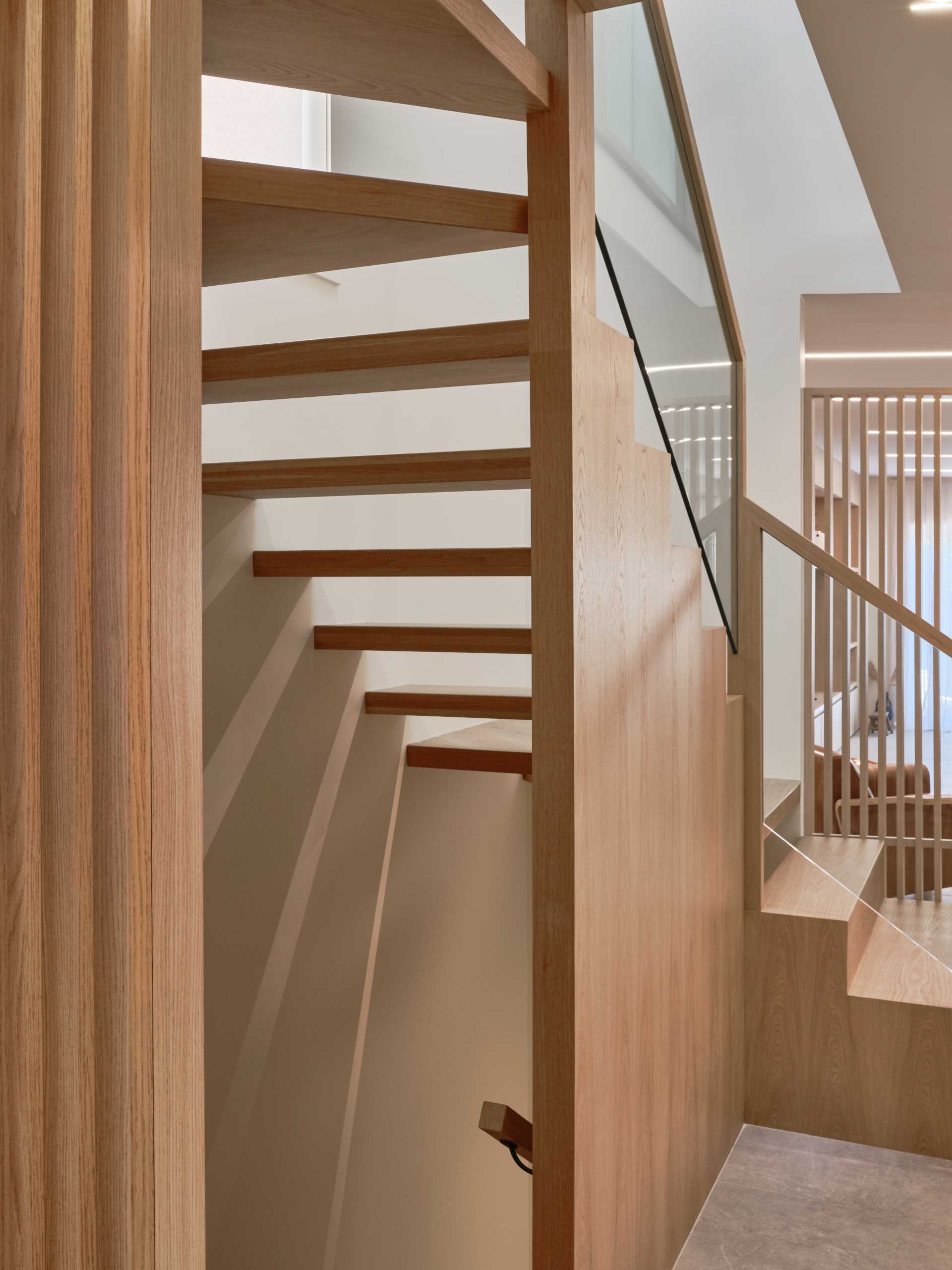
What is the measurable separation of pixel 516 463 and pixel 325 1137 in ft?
Result: 6.43

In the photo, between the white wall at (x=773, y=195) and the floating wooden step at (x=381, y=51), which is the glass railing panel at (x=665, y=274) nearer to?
the floating wooden step at (x=381, y=51)

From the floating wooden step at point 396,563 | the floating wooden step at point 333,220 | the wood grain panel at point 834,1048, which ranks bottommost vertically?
the wood grain panel at point 834,1048

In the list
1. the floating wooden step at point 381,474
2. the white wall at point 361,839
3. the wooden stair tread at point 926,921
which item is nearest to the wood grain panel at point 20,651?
the floating wooden step at point 381,474

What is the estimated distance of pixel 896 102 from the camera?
3.29 metres

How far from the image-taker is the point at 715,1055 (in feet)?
9.55

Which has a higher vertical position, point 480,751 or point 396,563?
point 396,563

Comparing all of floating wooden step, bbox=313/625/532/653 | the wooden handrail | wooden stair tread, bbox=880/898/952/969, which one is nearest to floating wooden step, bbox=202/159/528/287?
floating wooden step, bbox=313/625/532/653

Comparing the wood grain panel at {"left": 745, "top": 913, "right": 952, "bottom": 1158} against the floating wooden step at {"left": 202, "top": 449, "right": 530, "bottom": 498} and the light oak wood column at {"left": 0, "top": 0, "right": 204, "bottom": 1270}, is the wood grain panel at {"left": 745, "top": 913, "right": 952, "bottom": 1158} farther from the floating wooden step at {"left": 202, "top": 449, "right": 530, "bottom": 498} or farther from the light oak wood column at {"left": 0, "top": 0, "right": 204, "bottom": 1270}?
the light oak wood column at {"left": 0, "top": 0, "right": 204, "bottom": 1270}

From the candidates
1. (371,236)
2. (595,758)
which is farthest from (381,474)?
(595,758)

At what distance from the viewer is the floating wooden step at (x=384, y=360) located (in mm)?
1804

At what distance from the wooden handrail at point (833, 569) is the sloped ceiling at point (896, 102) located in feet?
4.13

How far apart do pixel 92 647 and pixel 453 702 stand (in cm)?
191

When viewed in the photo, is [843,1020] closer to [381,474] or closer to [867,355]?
[381,474]

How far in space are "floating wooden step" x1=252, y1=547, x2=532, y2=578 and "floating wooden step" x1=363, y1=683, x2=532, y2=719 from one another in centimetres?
35
